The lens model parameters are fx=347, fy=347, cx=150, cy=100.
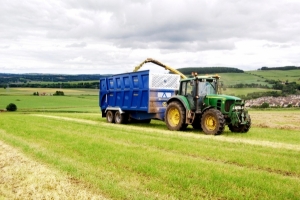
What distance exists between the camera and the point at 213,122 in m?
13.9

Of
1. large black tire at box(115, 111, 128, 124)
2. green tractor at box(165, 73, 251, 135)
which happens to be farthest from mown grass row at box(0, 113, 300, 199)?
large black tire at box(115, 111, 128, 124)

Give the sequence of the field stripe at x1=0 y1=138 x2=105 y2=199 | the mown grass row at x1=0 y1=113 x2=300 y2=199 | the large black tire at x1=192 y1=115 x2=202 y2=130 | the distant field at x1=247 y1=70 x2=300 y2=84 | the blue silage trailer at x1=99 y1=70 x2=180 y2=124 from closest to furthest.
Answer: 1. the field stripe at x1=0 y1=138 x2=105 y2=199
2. the mown grass row at x1=0 y1=113 x2=300 y2=199
3. the large black tire at x1=192 y1=115 x2=202 y2=130
4. the blue silage trailer at x1=99 y1=70 x2=180 y2=124
5. the distant field at x1=247 y1=70 x2=300 y2=84

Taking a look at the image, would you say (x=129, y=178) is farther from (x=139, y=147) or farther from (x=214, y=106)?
(x=214, y=106)

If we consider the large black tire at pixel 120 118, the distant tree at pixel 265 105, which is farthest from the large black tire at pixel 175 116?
the distant tree at pixel 265 105

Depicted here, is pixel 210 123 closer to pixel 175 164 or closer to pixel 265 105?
pixel 175 164

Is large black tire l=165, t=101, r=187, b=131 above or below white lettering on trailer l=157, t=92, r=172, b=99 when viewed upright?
below

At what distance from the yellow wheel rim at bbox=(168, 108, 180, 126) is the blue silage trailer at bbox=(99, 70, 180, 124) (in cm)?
101

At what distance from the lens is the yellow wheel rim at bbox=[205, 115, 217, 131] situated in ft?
45.3

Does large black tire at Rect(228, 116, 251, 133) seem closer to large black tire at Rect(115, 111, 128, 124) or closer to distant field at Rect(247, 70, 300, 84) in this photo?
large black tire at Rect(115, 111, 128, 124)

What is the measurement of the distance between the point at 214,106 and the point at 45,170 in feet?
28.6

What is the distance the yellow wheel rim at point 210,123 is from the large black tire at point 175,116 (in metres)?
1.24

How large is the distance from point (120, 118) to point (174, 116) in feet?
13.9

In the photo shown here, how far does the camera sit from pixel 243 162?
8070mm

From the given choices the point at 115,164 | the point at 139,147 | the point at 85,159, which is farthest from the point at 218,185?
the point at 139,147
